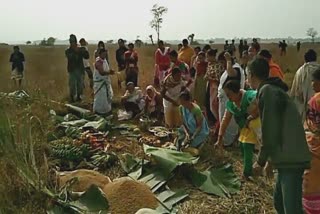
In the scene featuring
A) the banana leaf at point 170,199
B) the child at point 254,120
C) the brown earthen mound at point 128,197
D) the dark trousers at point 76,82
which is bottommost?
the banana leaf at point 170,199

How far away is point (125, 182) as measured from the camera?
14.8ft

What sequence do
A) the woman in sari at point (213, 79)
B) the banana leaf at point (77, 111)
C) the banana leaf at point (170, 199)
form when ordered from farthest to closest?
the banana leaf at point (77, 111) < the woman in sari at point (213, 79) < the banana leaf at point (170, 199)

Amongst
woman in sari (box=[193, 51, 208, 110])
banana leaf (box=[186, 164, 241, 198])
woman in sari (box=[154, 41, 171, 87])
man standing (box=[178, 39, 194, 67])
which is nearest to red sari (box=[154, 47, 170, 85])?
woman in sari (box=[154, 41, 171, 87])

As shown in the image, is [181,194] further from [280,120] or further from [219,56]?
[219,56]

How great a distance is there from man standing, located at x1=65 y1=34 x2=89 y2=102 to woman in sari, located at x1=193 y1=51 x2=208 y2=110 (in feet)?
9.82

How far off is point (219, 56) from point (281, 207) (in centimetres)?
387

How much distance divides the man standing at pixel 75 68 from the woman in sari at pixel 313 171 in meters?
6.91

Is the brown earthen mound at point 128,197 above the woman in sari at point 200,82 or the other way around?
the other way around

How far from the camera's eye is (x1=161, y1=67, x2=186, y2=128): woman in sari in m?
7.40

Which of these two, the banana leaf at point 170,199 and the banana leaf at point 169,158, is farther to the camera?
the banana leaf at point 169,158

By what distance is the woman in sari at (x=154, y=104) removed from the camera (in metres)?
8.48

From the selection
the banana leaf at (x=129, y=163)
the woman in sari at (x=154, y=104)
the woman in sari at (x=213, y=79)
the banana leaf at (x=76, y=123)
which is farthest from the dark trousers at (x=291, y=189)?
the woman in sari at (x=154, y=104)

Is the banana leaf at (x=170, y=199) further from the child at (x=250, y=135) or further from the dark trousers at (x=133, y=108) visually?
the dark trousers at (x=133, y=108)

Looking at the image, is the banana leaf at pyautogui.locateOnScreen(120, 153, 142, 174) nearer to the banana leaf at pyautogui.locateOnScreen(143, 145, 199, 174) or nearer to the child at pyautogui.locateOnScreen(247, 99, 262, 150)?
the banana leaf at pyautogui.locateOnScreen(143, 145, 199, 174)
